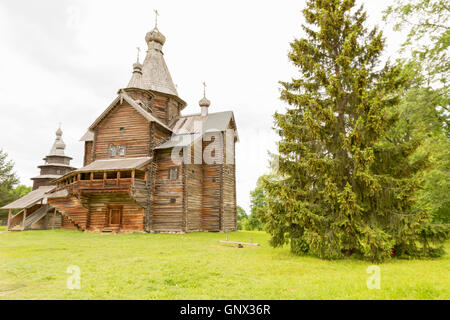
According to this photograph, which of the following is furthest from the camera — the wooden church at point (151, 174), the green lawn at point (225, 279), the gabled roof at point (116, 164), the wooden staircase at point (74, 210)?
the wooden staircase at point (74, 210)

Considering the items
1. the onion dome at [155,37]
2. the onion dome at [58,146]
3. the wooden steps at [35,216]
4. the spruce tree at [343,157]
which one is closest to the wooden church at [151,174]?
the wooden steps at [35,216]

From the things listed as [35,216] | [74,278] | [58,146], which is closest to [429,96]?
[74,278]

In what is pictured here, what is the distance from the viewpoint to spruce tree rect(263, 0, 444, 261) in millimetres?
9219

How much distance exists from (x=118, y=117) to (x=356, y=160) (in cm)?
2226

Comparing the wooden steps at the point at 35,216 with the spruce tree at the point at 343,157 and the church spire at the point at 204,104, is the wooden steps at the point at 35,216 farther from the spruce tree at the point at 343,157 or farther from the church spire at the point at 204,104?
the spruce tree at the point at 343,157

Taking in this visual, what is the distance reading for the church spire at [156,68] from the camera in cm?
2944

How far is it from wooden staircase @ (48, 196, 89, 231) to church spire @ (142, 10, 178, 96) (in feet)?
43.8

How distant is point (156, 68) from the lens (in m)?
30.6

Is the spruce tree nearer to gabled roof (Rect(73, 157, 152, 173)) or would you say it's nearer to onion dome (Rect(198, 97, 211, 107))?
gabled roof (Rect(73, 157, 152, 173))

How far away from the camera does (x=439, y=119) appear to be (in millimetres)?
14281

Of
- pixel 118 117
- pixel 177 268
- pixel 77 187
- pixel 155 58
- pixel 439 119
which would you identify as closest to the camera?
pixel 177 268

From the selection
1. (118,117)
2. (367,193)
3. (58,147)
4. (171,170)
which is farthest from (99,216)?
(58,147)

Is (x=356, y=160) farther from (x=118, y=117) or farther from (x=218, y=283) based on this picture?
(x=118, y=117)

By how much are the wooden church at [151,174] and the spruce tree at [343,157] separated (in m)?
14.1
